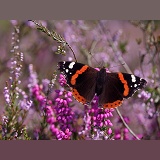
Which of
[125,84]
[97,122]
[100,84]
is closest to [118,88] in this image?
[125,84]

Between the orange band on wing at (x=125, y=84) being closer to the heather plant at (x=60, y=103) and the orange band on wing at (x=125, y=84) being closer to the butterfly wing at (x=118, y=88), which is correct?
the butterfly wing at (x=118, y=88)

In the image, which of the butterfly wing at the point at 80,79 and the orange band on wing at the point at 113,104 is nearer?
the orange band on wing at the point at 113,104

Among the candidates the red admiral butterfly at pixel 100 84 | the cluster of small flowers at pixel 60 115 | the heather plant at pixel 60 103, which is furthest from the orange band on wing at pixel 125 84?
the cluster of small flowers at pixel 60 115

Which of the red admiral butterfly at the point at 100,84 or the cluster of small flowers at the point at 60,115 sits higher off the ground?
the red admiral butterfly at the point at 100,84

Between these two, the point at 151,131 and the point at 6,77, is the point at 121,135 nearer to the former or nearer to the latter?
the point at 151,131

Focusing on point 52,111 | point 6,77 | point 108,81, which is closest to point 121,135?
point 108,81

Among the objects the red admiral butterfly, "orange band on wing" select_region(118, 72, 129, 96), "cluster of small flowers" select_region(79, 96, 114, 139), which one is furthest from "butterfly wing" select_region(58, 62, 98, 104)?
"orange band on wing" select_region(118, 72, 129, 96)

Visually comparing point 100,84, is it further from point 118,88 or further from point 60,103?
point 60,103

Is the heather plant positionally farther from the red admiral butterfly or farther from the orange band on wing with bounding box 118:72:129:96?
the orange band on wing with bounding box 118:72:129:96
